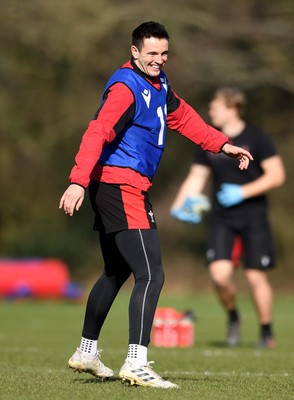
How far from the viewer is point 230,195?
32.9 ft

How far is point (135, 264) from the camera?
5.95 meters

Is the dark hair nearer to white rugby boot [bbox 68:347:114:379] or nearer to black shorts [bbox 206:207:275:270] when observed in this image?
white rugby boot [bbox 68:347:114:379]

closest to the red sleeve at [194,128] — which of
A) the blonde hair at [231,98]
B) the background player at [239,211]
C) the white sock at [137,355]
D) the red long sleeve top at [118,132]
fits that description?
the red long sleeve top at [118,132]

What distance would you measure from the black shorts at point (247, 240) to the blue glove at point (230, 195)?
192 millimetres

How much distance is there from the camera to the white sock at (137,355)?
18.9ft

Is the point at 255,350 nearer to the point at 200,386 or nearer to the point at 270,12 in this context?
the point at 200,386

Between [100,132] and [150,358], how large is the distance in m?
3.23

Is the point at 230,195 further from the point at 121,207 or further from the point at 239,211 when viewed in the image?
the point at 121,207

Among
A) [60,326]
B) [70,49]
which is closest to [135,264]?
[60,326]

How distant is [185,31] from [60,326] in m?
10.6

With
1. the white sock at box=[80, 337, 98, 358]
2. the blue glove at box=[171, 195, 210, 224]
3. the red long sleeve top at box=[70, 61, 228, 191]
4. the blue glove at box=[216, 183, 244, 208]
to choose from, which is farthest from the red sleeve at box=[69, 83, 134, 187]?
the blue glove at box=[171, 195, 210, 224]

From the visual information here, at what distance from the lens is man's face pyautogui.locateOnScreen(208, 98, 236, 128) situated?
10188 mm

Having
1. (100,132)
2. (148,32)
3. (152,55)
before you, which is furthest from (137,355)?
(148,32)

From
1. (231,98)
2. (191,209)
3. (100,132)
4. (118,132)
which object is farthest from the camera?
(191,209)
